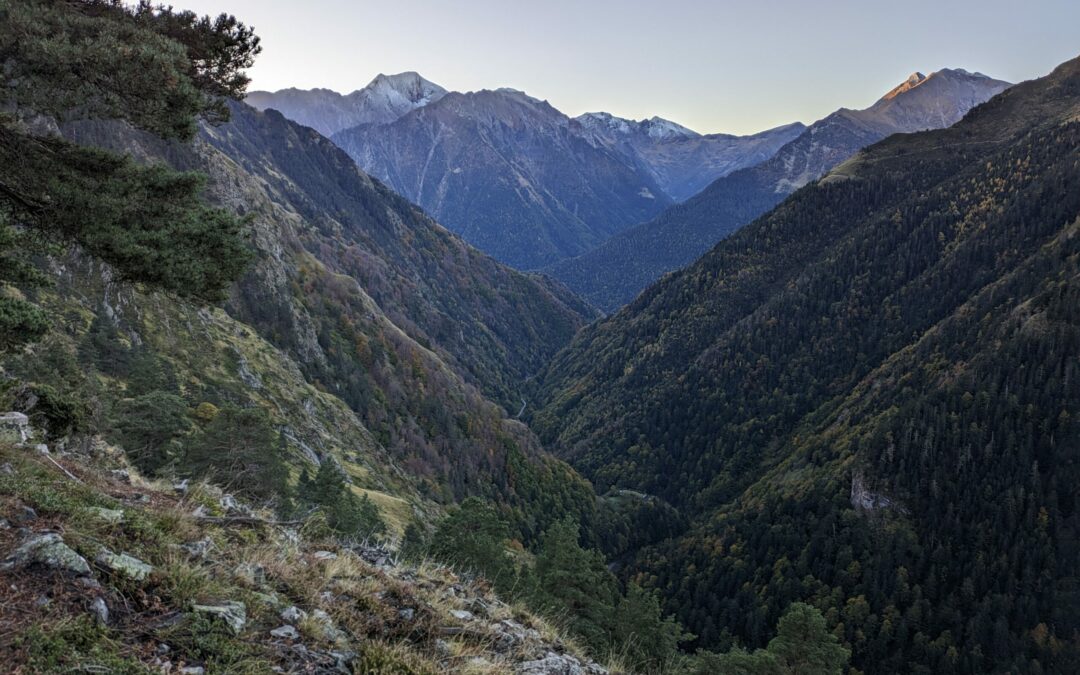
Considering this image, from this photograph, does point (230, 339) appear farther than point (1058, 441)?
No

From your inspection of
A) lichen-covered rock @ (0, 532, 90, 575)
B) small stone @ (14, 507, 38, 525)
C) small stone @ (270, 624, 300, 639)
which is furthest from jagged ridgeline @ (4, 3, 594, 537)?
small stone @ (270, 624, 300, 639)

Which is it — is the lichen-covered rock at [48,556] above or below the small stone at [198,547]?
above

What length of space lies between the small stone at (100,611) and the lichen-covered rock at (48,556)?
0.57m

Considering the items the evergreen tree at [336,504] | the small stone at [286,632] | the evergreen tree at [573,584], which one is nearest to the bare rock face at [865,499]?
the evergreen tree at [573,584]

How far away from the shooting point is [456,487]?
4894 inches

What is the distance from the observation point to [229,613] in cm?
668

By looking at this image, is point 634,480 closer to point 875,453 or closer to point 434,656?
point 875,453

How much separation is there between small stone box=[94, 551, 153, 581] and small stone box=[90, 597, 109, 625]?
667 millimetres

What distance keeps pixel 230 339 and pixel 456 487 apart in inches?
2485

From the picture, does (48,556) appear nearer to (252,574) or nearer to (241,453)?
(252,574)

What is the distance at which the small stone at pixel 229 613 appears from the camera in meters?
6.49

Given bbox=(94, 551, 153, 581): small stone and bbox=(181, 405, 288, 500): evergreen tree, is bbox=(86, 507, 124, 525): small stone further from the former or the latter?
bbox=(181, 405, 288, 500): evergreen tree

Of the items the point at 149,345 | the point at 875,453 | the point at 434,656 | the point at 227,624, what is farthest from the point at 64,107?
the point at 875,453

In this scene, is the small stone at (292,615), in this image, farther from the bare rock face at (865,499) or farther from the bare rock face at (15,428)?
the bare rock face at (865,499)
